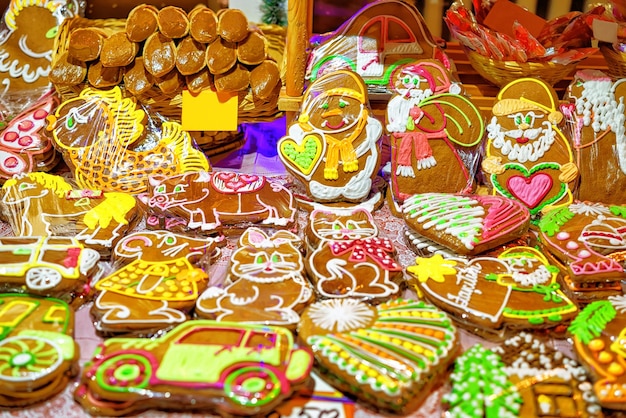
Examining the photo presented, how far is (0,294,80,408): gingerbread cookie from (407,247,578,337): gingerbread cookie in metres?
0.82

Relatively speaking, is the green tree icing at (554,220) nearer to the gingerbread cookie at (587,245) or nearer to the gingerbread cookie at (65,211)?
the gingerbread cookie at (587,245)

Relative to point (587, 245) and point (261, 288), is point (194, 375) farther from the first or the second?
point (587, 245)

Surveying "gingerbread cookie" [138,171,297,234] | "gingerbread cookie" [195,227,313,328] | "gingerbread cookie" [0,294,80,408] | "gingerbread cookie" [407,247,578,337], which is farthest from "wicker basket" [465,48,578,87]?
"gingerbread cookie" [0,294,80,408]

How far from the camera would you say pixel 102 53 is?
75.4 inches

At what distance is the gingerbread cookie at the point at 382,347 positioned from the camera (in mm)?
1109

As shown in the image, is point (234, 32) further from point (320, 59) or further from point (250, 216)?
point (250, 216)

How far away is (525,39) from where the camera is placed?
191 cm

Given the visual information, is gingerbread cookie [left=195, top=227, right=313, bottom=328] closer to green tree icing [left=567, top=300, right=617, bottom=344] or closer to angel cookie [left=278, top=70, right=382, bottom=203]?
angel cookie [left=278, top=70, right=382, bottom=203]

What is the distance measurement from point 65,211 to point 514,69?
1456 millimetres

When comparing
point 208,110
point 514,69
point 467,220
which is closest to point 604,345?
point 467,220

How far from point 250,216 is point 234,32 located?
25.0 inches

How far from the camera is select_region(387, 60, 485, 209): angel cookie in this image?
180cm

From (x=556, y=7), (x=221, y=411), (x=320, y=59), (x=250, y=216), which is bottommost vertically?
(x=221, y=411)

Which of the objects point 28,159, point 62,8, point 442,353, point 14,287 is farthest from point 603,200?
point 62,8
